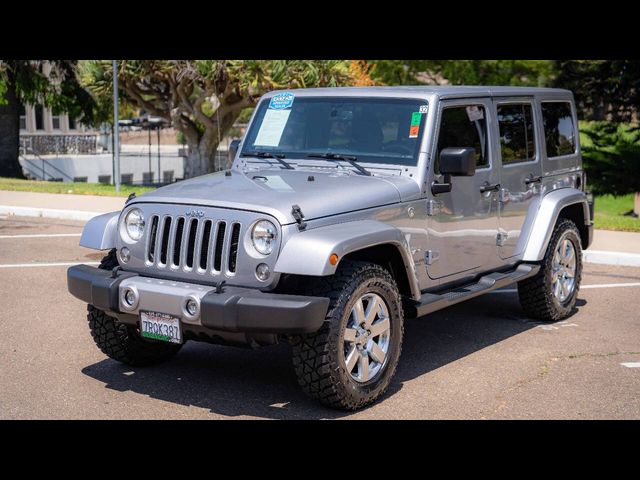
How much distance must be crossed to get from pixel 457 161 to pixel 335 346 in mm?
1750

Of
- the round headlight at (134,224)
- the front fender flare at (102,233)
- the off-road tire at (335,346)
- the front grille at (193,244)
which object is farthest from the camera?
the front fender flare at (102,233)

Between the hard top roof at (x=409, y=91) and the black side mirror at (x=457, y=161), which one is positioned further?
the hard top roof at (x=409, y=91)

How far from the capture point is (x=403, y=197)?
6.07m

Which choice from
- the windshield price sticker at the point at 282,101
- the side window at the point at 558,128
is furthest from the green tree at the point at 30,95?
the side window at the point at 558,128

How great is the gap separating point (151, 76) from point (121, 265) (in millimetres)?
21958

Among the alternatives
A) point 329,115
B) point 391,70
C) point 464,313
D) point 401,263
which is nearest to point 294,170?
point 329,115

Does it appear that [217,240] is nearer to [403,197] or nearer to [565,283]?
[403,197]

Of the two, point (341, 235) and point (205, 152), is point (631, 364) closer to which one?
point (341, 235)

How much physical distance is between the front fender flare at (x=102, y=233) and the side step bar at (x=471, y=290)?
6.98 ft

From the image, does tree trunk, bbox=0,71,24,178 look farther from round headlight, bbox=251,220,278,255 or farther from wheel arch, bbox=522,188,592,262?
round headlight, bbox=251,220,278,255

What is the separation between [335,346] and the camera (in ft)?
17.2

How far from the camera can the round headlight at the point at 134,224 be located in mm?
5816

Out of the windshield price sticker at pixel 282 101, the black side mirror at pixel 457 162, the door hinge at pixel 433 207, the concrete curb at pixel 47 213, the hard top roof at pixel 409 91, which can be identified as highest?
the hard top roof at pixel 409 91

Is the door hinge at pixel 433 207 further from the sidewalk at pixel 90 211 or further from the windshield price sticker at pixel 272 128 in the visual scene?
the sidewalk at pixel 90 211
